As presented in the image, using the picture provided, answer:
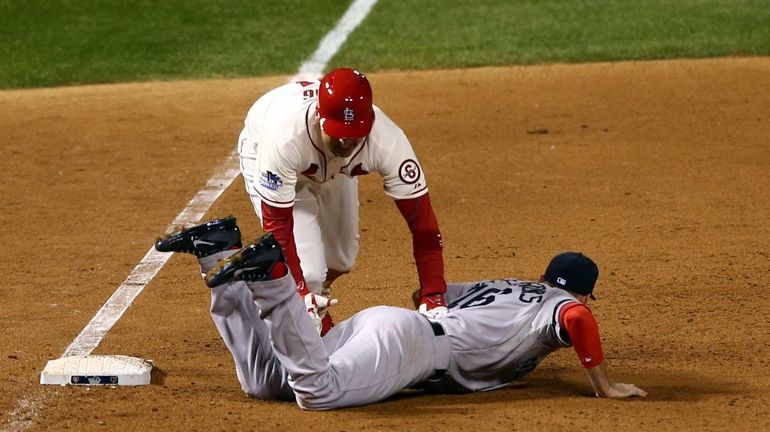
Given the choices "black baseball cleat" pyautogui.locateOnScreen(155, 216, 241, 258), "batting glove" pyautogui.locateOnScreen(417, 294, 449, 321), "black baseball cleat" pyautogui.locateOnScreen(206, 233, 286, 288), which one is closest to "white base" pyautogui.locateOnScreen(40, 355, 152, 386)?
"black baseball cleat" pyautogui.locateOnScreen(155, 216, 241, 258)

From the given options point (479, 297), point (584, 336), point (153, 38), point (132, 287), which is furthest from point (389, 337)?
point (153, 38)

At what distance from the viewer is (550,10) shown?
583 inches

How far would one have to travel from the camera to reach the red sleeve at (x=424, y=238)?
21.2 ft

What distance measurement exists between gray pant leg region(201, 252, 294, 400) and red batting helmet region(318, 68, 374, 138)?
807mm

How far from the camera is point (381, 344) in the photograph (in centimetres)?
598

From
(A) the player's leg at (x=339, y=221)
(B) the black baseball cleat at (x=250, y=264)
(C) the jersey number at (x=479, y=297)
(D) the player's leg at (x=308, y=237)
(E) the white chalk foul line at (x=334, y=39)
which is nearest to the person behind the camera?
(B) the black baseball cleat at (x=250, y=264)

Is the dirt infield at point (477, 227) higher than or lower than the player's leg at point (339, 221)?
lower

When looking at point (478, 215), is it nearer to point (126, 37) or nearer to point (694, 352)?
point (694, 352)

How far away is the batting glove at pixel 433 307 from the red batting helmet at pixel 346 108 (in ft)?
2.69

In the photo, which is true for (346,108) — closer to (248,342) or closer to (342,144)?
(342,144)

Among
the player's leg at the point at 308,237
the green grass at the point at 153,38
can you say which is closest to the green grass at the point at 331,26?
the green grass at the point at 153,38

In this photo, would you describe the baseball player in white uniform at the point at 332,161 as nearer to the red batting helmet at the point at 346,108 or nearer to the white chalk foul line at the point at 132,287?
the red batting helmet at the point at 346,108

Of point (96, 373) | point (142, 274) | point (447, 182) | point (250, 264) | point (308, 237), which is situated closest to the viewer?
point (250, 264)

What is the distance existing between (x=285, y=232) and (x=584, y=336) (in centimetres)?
147
